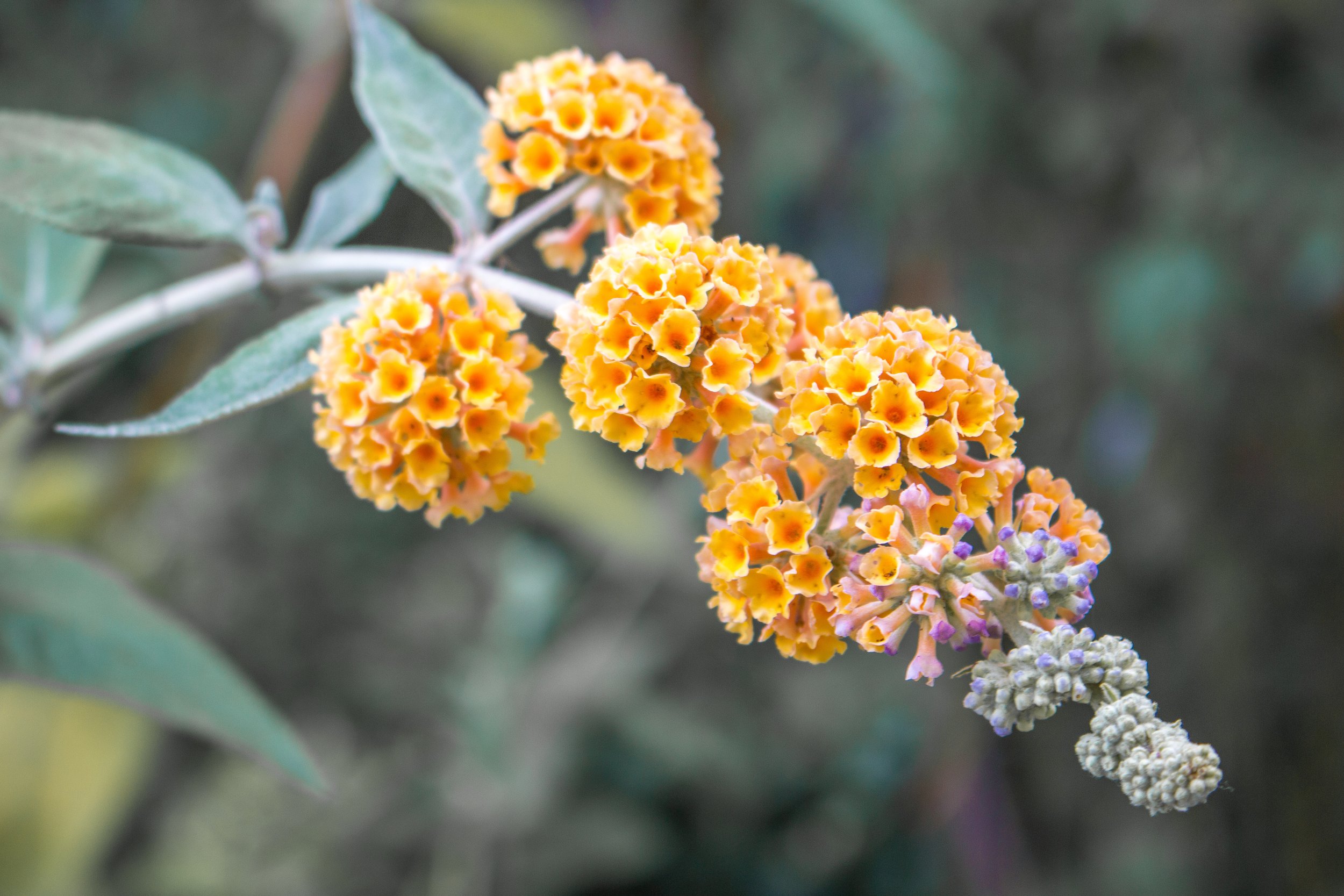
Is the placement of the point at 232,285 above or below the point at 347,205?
below

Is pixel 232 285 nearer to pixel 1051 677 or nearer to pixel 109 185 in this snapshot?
pixel 109 185

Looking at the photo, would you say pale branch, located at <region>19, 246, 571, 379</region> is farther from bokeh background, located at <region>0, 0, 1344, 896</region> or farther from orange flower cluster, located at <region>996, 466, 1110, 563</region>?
bokeh background, located at <region>0, 0, 1344, 896</region>

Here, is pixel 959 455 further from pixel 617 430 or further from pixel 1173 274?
pixel 1173 274

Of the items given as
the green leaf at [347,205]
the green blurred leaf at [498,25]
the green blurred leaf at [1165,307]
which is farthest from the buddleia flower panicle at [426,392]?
the green blurred leaf at [1165,307]

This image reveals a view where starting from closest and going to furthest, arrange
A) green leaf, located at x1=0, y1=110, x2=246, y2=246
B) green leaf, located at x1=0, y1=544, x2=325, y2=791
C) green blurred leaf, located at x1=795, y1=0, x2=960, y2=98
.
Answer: green leaf, located at x1=0, y1=110, x2=246, y2=246 → green leaf, located at x1=0, y1=544, x2=325, y2=791 → green blurred leaf, located at x1=795, y1=0, x2=960, y2=98

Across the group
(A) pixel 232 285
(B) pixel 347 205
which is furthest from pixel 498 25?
(A) pixel 232 285

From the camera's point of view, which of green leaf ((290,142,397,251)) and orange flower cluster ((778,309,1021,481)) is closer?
orange flower cluster ((778,309,1021,481))

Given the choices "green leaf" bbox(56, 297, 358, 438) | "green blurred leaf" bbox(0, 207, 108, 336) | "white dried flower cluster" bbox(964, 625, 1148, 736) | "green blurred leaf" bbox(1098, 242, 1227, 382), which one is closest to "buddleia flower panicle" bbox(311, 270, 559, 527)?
"green leaf" bbox(56, 297, 358, 438)
